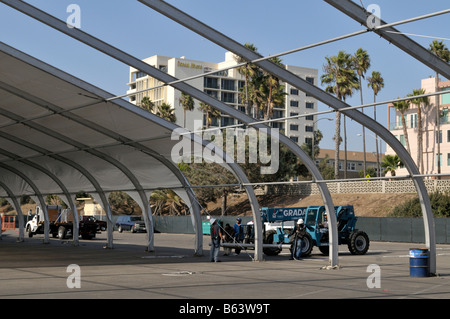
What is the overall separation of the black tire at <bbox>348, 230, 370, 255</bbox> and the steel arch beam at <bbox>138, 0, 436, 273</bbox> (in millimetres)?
9966

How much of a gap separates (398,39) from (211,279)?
7572mm

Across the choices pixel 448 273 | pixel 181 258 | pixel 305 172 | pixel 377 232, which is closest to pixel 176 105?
pixel 305 172

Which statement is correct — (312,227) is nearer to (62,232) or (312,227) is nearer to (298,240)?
(298,240)

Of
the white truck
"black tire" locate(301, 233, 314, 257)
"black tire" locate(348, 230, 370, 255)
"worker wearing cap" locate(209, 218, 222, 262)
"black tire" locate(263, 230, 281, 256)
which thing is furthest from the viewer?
the white truck

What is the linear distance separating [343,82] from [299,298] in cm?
4975

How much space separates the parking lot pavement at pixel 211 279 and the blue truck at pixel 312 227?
2.50 m

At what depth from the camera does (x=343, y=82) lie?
A: 60.0m

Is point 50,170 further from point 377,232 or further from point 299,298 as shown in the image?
point 377,232

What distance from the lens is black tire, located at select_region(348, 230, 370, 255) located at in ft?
88.0

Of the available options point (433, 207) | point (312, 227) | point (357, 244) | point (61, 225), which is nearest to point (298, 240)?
point (312, 227)

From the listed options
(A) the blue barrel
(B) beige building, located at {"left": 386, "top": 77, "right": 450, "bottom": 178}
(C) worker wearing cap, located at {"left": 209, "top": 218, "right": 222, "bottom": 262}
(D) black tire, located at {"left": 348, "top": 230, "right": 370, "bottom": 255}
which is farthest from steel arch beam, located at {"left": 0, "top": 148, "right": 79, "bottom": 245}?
(B) beige building, located at {"left": 386, "top": 77, "right": 450, "bottom": 178}

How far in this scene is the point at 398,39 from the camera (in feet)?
40.7

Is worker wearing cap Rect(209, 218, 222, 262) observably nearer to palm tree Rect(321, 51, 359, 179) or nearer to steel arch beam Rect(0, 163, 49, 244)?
steel arch beam Rect(0, 163, 49, 244)

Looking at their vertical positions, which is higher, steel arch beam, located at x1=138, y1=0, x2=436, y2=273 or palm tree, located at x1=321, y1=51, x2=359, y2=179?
palm tree, located at x1=321, y1=51, x2=359, y2=179
